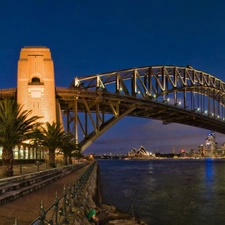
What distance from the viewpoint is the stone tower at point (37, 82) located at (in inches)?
2349

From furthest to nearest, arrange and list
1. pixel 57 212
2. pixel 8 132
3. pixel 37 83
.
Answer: pixel 37 83 < pixel 8 132 < pixel 57 212

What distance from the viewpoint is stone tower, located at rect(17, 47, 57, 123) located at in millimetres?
59656

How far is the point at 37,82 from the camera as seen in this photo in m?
61.6

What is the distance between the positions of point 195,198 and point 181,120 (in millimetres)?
66545

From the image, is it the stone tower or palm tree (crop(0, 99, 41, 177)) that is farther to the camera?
the stone tower

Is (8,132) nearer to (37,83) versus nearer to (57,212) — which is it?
(57,212)

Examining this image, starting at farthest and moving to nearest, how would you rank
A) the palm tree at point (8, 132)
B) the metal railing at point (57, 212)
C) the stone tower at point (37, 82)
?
the stone tower at point (37, 82)
the palm tree at point (8, 132)
the metal railing at point (57, 212)

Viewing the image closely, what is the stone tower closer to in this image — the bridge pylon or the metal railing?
the bridge pylon

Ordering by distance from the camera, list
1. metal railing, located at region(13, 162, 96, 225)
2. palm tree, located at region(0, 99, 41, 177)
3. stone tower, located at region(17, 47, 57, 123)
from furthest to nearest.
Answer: stone tower, located at region(17, 47, 57, 123) < palm tree, located at region(0, 99, 41, 177) < metal railing, located at region(13, 162, 96, 225)

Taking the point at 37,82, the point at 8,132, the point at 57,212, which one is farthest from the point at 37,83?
the point at 57,212

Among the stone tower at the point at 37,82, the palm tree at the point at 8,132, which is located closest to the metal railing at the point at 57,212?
the palm tree at the point at 8,132

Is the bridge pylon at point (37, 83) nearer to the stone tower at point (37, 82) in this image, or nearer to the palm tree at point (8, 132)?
the stone tower at point (37, 82)

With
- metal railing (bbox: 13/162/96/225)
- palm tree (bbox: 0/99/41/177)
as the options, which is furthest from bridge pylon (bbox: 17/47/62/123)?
metal railing (bbox: 13/162/96/225)

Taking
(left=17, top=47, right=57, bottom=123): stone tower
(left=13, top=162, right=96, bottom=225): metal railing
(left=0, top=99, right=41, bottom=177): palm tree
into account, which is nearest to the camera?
(left=13, top=162, right=96, bottom=225): metal railing
